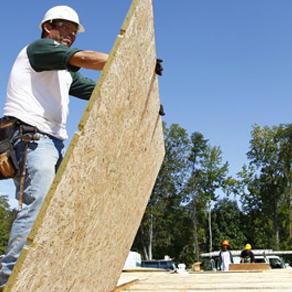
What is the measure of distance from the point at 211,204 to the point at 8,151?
47.0 metres

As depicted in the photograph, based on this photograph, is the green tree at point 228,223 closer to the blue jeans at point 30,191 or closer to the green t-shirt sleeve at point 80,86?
the green t-shirt sleeve at point 80,86

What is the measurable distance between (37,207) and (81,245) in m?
0.34

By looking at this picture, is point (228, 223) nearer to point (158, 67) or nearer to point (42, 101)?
point (158, 67)

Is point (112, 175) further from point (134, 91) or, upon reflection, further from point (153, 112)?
point (153, 112)

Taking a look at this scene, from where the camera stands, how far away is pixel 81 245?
202cm

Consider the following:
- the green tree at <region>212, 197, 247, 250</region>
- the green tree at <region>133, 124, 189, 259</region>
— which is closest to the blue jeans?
the green tree at <region>133, 124, 189, 259</region>

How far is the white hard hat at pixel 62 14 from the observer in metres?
2.48

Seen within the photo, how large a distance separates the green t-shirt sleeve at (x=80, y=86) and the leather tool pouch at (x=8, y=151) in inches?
34.3

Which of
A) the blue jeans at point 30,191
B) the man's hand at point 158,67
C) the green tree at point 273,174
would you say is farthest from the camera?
the green tree at point 273,174

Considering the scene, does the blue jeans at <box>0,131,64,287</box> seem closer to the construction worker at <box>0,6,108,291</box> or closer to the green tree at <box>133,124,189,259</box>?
the construction worker at <box>0,6,108,291</box>

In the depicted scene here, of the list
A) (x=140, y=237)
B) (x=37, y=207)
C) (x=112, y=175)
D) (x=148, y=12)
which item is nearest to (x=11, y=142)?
(x=37, y=207)

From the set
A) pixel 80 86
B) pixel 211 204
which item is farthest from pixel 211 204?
pixel 80 86

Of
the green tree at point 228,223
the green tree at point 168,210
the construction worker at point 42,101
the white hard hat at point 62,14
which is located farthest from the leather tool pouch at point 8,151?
the green tree at point 228,223

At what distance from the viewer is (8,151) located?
2.21m
